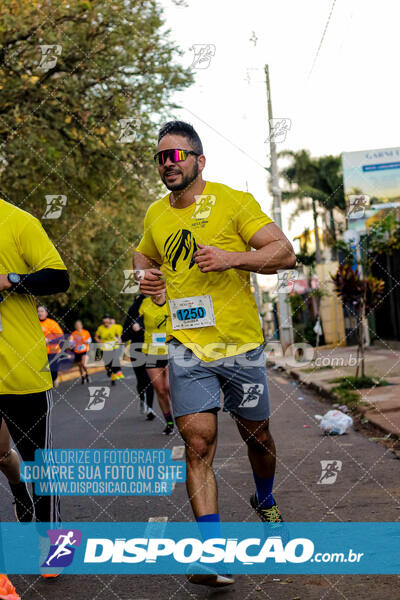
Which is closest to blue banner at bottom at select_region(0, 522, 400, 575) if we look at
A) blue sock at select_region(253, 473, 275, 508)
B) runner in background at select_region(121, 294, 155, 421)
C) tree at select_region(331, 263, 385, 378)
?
blue sock at select_region(253, 473, 275, 508)

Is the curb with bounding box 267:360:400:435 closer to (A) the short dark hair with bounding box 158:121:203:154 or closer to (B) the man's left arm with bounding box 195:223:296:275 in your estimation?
(B) the man's left arm with bounding box 195:223:296:275

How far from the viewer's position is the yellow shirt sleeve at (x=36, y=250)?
406 cm

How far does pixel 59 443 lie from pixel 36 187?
31.7ft

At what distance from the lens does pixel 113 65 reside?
1670cm

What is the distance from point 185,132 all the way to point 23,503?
1.99 metres

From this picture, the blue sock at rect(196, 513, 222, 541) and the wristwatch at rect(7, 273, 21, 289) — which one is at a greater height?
the wristwatch at rect(7, 273, 21, 289)

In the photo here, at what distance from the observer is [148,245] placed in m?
4.46

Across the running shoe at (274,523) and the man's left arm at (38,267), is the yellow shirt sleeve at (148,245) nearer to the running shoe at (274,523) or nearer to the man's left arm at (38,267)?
the man's left arm at (38,267)

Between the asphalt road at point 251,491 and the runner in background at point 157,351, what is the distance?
37 cm

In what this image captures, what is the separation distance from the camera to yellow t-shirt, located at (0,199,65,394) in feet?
13.3

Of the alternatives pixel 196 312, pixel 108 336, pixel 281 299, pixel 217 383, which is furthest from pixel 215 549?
pixel 281 299

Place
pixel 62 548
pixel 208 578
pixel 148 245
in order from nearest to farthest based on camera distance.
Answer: pixel 208 578 < pixel 62 548 < pixel 148 245

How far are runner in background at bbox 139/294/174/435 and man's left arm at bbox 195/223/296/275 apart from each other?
5.40 metres

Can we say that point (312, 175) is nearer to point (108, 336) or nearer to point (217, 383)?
point (108, 336)
